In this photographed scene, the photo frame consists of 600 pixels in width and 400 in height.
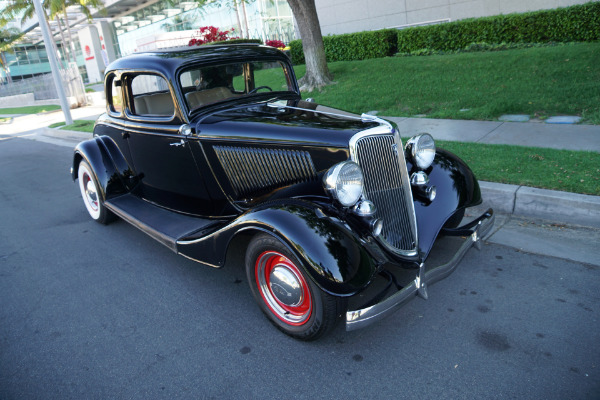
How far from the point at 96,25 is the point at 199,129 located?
132ft

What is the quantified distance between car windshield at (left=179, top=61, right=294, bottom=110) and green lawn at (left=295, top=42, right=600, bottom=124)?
14.2 ft

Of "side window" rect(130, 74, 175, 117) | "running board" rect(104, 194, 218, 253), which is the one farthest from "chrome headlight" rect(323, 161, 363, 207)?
"side window" rect(130, 74, 175, 117)

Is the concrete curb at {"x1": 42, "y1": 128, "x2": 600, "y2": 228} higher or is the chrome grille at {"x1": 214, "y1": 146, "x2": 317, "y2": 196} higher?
the chrome grille at {"x1": 214, "y1": 146, "x2": 317, "y2": 196}

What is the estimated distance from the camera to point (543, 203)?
402 centimetres

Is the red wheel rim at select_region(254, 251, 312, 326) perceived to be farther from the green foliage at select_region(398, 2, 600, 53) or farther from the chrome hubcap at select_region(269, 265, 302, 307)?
the green foliage at select_region(398, 2, 600, 53)

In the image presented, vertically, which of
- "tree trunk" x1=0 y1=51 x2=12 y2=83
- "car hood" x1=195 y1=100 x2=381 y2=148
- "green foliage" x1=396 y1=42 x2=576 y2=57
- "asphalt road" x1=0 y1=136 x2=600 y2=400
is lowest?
"asphalt road" x1=0 y1=136 x2=600 y2=400

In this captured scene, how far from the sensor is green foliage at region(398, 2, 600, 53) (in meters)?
10.4

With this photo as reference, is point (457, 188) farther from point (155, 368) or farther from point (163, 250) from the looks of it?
point (163, 250)

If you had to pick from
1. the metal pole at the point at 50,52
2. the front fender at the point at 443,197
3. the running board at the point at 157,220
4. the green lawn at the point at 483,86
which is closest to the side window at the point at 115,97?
the running board at the point at 157,220

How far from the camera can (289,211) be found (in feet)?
8.80

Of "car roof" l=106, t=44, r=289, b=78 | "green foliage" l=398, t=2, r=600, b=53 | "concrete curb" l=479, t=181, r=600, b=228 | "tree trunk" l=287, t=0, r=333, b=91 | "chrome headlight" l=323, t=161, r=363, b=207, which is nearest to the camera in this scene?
"chrome headlight" l=323, t=161, r=363, b=207

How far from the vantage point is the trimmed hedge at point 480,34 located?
10.5m

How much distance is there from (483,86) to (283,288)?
6.98 metres

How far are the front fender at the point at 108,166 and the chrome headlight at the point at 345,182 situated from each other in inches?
106
